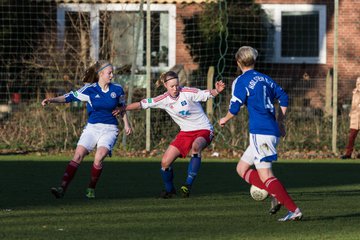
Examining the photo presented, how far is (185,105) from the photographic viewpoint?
1331 centimetres

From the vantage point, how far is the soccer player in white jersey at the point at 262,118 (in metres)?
10.2

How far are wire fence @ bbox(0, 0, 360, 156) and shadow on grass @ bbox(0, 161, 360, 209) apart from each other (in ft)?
8.91

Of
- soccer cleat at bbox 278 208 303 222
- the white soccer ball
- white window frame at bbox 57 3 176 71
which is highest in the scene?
white window frame at bbox 57 3 176 71

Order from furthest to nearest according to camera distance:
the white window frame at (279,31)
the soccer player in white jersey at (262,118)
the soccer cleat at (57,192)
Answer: the white window frame at (279,31), the soccer cleat at (57,192), the soccer player in white jersey at (262,118)

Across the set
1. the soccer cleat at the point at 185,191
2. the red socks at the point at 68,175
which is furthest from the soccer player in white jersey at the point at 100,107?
the soccer cleat at the point at 185,191

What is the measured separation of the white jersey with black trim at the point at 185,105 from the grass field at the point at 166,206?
88 cm

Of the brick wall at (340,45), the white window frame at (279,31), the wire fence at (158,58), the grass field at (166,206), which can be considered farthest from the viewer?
the white window frame at (279,31)

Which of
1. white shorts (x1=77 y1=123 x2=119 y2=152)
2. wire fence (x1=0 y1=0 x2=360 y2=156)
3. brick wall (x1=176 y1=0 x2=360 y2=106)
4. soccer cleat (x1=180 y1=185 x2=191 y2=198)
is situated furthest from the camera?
brick wall (x1=176 y1=0 x2=360 y2=106)

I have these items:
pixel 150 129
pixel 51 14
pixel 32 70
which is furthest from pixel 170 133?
pixel 51 14

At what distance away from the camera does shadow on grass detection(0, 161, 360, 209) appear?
13.0 metres

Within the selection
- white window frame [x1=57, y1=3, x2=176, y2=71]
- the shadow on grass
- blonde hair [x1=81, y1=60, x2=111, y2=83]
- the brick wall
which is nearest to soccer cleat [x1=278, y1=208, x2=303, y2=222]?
the shadow on grass

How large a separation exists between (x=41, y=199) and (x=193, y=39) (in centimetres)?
1671

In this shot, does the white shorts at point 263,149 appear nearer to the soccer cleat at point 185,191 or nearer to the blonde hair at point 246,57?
the blonde hair at point 246,57

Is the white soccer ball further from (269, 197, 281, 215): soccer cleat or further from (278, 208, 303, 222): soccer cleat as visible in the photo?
(278, 208, 303, 222): soccer cleat
